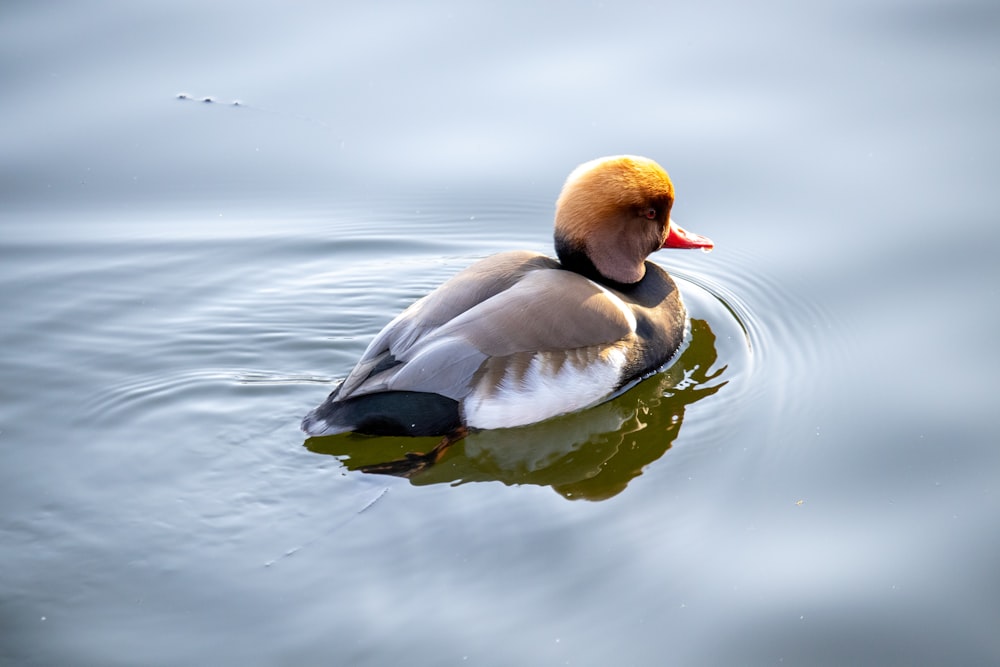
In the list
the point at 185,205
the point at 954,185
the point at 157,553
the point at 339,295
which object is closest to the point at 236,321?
the point at 339,295

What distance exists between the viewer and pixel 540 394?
504 centimetres

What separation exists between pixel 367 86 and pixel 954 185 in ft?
11.7

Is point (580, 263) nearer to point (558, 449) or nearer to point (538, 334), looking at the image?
point (538, 334)

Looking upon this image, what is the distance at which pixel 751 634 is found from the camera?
3.97 meters

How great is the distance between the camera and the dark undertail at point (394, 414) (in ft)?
15.9

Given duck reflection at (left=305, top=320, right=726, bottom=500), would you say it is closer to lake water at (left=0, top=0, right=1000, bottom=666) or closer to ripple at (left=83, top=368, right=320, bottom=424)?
lake water at (left=0, top=0, right=1000, bottom=666)

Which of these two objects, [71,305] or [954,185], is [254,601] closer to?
[71,305]

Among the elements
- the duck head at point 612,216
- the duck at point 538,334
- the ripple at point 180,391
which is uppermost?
the duck head at point 612,216

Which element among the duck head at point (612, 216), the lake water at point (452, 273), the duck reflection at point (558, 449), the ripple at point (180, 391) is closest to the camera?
the lake water at point (452, 273)

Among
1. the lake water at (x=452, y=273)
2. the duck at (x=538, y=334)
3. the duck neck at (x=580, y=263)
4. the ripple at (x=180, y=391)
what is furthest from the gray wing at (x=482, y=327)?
the ripple at (x=180, y=391)

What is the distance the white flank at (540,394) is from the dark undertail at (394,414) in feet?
0.36

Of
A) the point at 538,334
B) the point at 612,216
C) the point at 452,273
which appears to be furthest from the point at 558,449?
the point at 452,273

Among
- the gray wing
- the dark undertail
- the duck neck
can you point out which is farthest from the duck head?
the dark undertail

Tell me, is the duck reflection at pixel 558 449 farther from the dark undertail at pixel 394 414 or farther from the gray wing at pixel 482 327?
the gray wing at pixel 482 327
